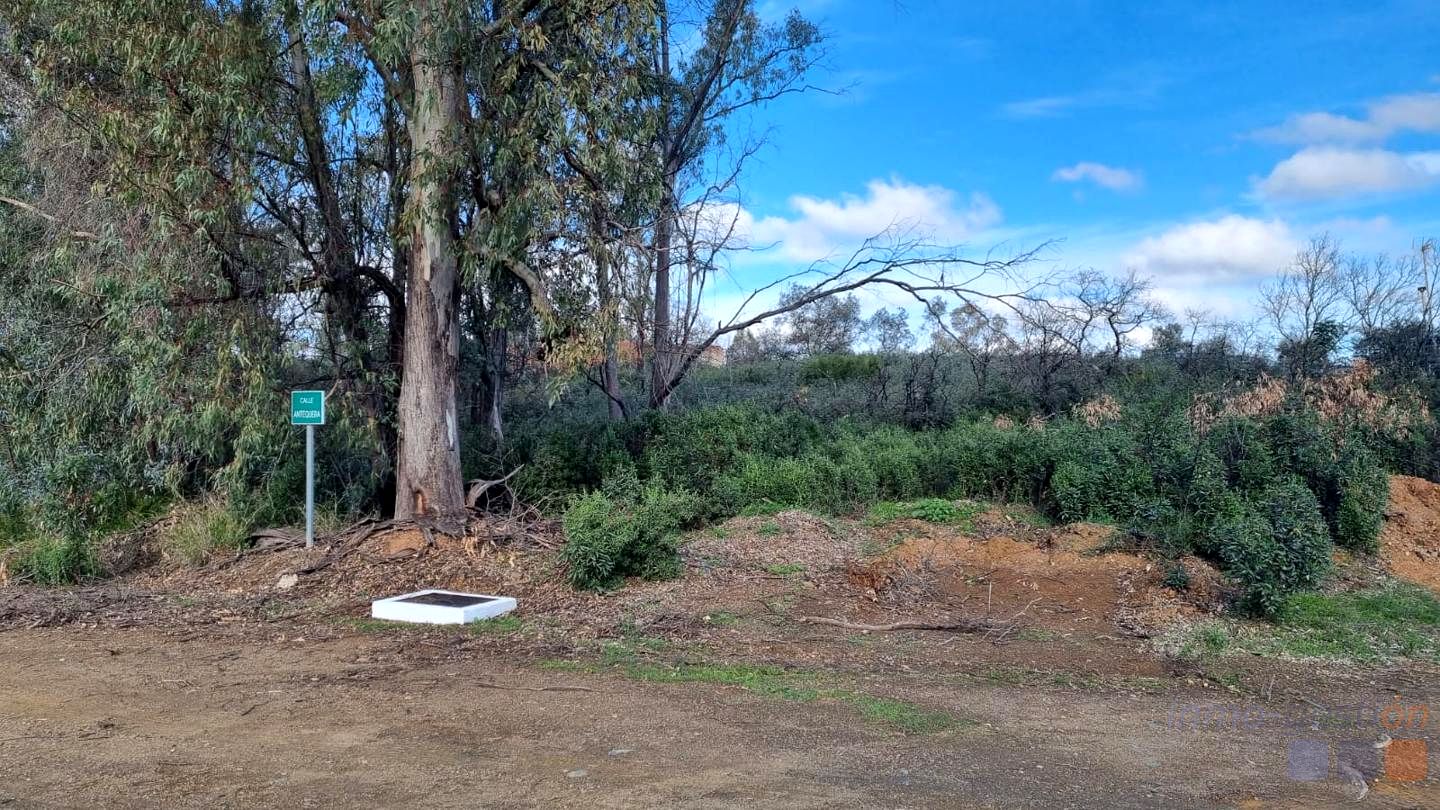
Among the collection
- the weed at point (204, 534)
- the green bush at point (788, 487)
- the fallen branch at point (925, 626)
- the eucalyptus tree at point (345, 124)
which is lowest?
the fallen branch at point (925, 626)

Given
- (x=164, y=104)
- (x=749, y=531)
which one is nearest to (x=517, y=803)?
(x=749, y=531)

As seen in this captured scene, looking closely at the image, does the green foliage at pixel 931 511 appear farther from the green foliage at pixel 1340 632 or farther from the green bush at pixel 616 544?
the green foliage at pixel 1340 632

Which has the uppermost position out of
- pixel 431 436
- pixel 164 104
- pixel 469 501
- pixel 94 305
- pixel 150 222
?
pixel 164 104

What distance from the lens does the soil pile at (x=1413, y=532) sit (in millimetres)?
12188

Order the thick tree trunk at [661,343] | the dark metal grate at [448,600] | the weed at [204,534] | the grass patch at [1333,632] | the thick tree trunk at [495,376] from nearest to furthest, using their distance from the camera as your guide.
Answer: the grass patch at [1333,632] < the dark metal grate at [448,600] < the weed at [204,534] < the thick tree trunk at [495,376] < the thick tree trunk at [661,343]

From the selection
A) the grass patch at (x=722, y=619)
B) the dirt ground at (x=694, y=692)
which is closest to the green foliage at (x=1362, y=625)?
the dirt ground at (x=694, y=692)

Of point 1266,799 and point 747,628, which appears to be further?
point 747,628

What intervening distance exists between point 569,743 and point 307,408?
732cm

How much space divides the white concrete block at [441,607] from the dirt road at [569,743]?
1066mm

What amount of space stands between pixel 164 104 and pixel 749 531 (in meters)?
8.16

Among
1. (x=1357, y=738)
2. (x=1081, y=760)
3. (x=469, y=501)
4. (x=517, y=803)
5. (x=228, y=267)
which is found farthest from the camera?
(x=469, y=501)

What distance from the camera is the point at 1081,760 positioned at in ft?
19.4

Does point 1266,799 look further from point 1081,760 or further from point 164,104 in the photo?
point 164,104

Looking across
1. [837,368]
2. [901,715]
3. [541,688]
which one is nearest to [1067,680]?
[901,715]
